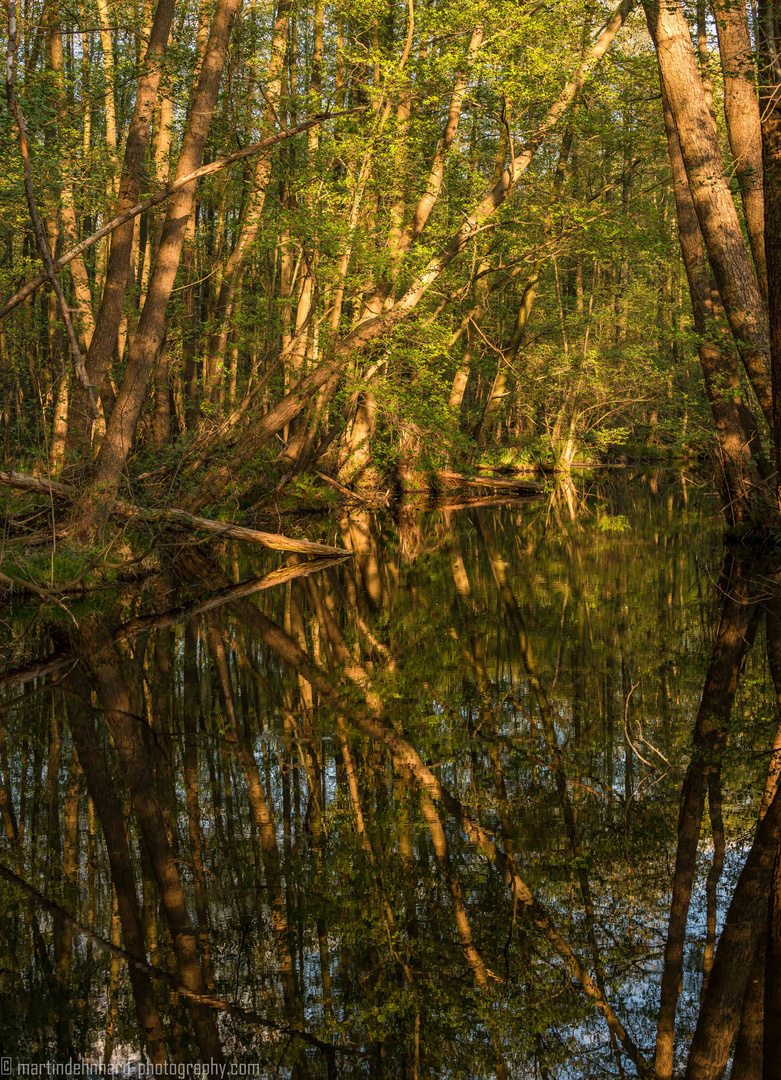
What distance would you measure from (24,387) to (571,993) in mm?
27894

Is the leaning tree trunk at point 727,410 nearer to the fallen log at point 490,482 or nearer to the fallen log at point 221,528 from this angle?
the fallen log at point 221,528

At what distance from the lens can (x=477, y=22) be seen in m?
15.0

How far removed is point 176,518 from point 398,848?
27.0 feet

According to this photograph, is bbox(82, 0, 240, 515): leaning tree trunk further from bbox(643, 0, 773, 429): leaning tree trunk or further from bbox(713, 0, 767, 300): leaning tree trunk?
bbox(713, 0, 767, 300): leaning tree trunk

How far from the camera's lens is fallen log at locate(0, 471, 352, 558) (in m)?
Answer: 10.2

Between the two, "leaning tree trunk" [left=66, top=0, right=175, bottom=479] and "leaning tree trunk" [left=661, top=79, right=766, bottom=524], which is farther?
"leaning tree trunk" [left=661, top=79, right=766, bottom=524]

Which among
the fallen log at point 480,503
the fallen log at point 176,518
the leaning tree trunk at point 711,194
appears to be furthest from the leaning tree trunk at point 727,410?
the fallen log at point 480,503

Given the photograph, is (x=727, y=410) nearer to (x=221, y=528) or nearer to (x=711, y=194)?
(x=711, y=194)

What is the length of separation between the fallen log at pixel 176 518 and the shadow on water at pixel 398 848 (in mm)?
2193

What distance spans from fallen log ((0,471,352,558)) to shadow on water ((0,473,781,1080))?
7.19 feet

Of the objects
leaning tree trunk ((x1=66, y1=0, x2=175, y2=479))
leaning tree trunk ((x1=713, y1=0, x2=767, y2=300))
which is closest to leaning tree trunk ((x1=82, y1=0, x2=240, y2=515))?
leaning tree trunk ((x1=66, y1=0, x2=175, y2=479))

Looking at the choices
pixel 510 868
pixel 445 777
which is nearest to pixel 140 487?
pixel 445 777

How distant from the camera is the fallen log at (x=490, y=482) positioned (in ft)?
75.6

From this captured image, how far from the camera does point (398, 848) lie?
4074 mm
